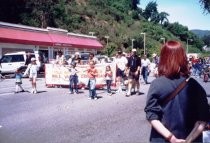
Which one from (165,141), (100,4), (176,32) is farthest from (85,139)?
(176,32)

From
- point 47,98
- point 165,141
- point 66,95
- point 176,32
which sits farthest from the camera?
point 176,32

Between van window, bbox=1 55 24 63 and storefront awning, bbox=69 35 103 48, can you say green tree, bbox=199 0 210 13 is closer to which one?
van window, bbox=1 55 24 63

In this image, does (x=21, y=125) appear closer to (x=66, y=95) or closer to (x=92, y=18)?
(x=66, y=95)

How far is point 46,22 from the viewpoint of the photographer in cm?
7425

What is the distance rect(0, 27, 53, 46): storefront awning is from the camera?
1740 inches

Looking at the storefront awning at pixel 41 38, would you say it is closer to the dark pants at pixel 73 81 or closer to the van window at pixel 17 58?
the van window at pixel 17 58

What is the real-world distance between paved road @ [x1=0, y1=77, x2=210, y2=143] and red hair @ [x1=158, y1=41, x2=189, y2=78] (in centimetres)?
552

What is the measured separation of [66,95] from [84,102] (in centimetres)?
305

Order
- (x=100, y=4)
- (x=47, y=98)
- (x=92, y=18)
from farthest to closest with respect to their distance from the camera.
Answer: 1. (x=100, y=4)
2. (x=92, y=18)
3. (x=47, y=98)

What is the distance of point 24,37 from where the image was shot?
156 ft

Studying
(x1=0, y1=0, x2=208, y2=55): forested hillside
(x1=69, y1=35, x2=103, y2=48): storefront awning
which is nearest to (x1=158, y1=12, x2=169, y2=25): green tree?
(x1=0, y1=0, x2=208, y2=55): forested hillside

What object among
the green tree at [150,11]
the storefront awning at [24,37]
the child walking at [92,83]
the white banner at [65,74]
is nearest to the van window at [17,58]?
the storefront awning at [24,37]

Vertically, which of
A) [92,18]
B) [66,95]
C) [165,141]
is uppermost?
[92,18]

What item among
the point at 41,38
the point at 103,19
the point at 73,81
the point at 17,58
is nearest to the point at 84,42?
the point at 41,38
